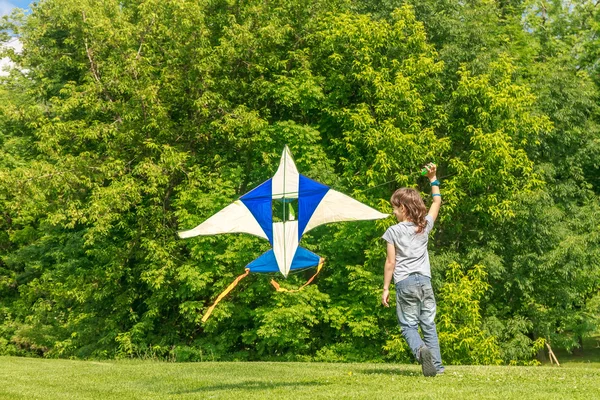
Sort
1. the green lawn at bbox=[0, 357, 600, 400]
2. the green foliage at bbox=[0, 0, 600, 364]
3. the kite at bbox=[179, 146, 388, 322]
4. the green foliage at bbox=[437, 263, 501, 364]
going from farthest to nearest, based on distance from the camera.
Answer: the green foliage at bbox=[0, 0, 600, 364] < the green foliage at bbox=[437, 263, 501, 364] < the kite at bbox=[179, 146, 388, 322] < the green lawn at bbox=[0, 357, 600, 400]

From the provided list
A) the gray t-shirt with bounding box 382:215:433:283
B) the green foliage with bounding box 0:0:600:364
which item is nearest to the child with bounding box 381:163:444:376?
the gray t-shirt with bounding box 382:215:433:283

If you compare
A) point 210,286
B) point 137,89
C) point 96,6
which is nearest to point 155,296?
point 210,286

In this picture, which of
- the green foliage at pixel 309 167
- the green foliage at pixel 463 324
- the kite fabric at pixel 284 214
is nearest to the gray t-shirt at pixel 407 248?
the kite fabric at pixel 284 214

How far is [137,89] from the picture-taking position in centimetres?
2684

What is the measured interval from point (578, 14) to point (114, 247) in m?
25.4

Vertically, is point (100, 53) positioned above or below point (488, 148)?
above

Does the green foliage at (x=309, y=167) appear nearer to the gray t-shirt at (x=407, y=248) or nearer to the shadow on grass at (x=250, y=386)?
the shadow on grass at (x=250, y=386)

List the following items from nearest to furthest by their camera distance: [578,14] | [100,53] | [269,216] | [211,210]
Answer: [269,216] < [211,210] < [100,53] < [578,14]

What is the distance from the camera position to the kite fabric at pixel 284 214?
9.86 m

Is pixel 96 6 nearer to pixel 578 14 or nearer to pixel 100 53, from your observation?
pixel 100 53

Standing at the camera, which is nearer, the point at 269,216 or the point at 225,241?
the point at 269,216

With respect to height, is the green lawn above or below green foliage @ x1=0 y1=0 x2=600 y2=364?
below

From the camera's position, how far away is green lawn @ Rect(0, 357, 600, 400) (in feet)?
25.0

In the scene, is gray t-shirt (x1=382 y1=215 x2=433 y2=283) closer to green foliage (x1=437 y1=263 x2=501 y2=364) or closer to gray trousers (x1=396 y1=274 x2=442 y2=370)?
gray trousers (x1=396 y1=274 x2=442 y2=370)
